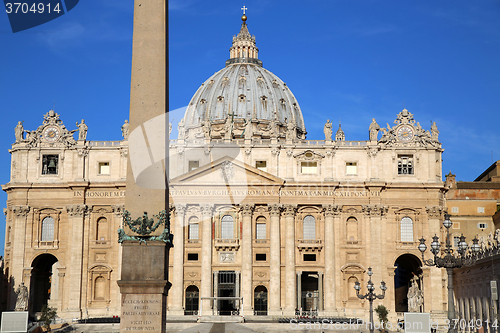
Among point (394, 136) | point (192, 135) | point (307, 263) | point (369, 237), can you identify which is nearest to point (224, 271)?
point (307, 263)

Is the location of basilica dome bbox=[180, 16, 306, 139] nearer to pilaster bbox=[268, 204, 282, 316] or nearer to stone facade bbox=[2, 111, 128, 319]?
stone facade bbox=[2, 111, 128, 319]

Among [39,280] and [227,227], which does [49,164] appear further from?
[227,227]

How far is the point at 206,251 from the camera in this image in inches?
2699

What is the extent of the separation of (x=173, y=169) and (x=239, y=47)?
2051 inches

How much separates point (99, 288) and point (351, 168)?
2625 cm

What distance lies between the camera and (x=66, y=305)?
68312 mm

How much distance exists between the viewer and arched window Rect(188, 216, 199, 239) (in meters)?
70.1

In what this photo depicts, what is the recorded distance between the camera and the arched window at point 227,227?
70.2 m

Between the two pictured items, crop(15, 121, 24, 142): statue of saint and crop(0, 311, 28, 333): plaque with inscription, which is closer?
crop(0, 311, 28, 333): plaque with inscription

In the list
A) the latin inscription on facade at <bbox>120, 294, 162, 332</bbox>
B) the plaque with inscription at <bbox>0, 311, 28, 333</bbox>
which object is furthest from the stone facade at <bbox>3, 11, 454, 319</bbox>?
the latin inscription on facade at <bbox>120, 294, 162, 332</bbox>

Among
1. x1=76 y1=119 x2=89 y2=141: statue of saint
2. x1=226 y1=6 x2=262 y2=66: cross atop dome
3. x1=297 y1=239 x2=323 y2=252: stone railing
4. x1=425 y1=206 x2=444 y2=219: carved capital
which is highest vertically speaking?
x1=226 y1=6 x2=262 y2=66: cross atop dome

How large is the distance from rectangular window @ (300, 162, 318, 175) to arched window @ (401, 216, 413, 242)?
9510 mm

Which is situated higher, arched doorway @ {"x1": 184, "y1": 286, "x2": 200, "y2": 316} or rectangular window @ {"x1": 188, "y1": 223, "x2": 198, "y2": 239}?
rectangular window @ {"x1": 188, "y1": 223, "x2": 198, "y2": 239}

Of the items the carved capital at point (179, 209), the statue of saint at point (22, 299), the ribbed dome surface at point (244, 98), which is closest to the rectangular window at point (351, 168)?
the carved capital at point (179, 209)
